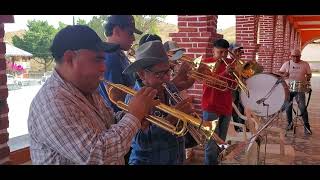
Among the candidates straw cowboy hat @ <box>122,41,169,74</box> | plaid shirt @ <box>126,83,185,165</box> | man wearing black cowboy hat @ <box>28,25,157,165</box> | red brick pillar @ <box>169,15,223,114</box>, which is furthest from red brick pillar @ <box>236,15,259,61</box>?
man wearing black cowboy hat @ <box>28,25,157,165</box>

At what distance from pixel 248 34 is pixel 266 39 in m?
3.40

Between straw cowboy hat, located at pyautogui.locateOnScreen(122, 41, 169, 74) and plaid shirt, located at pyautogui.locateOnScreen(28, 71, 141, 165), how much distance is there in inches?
25.2

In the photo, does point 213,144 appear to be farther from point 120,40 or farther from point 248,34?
point 248,34

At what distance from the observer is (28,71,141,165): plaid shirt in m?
1.38

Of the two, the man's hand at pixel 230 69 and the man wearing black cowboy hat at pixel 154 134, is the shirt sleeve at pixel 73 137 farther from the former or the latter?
the man's hand at pixel 230 69

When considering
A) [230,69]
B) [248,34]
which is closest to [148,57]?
[230,69]

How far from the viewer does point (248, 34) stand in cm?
805

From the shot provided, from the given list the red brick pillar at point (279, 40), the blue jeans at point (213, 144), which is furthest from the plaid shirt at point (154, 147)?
the red brick pillar at point (279, 40)

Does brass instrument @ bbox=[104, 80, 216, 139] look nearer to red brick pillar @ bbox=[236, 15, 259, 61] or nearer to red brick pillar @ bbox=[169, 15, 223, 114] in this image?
red brick pillar @ bbox=[169, 15, 223, 114]

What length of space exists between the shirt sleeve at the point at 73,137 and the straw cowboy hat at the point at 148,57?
28.9 inches

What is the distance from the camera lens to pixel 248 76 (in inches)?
177
